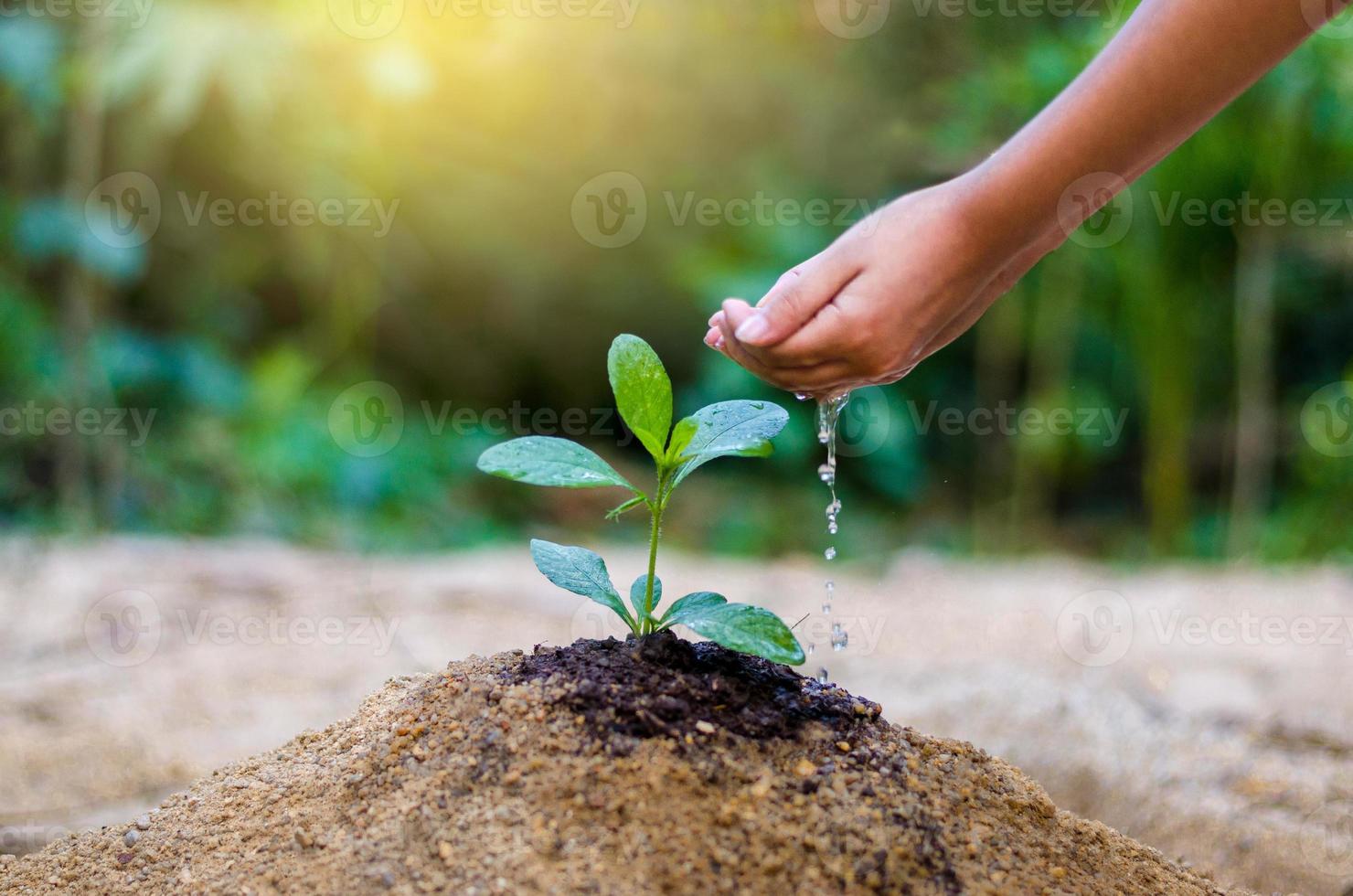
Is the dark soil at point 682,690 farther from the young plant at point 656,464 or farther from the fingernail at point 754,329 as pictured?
the fingernail at point 754,329

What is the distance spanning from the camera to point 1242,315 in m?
4.97

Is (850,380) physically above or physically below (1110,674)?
above

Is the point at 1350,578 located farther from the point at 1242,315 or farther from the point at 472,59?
the point at 472,59

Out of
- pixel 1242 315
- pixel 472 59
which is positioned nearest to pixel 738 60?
pixel 472 59

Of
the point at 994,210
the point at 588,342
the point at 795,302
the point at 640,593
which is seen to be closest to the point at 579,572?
the point at 640,593

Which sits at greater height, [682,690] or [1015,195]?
[1015,195]

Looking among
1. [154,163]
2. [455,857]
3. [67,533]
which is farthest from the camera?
[154,163]

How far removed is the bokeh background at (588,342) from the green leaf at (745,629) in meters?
1.24

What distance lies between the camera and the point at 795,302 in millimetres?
761

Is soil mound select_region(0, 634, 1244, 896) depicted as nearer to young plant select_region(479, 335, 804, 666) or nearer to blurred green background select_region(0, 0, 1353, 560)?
young plant select_region(479, 335, 804, 666)

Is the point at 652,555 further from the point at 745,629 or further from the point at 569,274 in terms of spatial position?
the point at 569,274

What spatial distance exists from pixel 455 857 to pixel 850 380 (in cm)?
45

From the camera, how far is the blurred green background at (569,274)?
4.04 m

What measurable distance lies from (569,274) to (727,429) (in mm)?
4875
